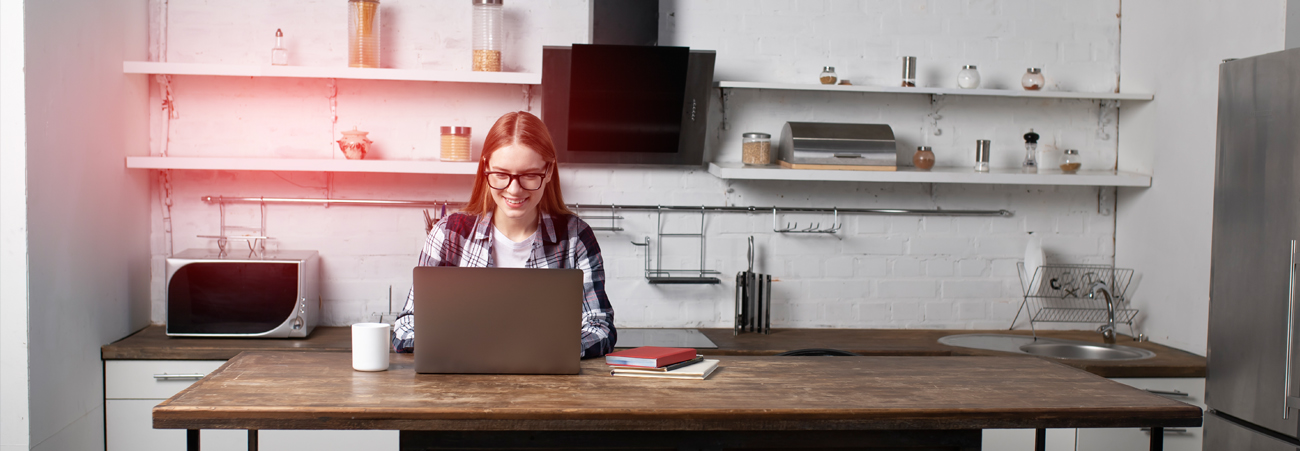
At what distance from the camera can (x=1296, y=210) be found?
2.43m

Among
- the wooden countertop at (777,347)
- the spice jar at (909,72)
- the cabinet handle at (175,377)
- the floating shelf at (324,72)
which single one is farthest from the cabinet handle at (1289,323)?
the cabinet handle at (175,377)

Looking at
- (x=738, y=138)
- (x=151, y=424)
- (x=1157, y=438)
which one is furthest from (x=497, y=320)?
(x=738, y=138)

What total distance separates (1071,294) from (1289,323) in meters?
1.21

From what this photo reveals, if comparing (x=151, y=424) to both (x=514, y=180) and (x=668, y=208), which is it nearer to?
(x=514, y=180)

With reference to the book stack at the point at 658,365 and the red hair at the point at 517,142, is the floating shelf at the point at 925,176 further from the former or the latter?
the book stack at the point at 658,365

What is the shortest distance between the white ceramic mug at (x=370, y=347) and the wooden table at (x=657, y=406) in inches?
1.0

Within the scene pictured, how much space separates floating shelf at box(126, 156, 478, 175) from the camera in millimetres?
3059

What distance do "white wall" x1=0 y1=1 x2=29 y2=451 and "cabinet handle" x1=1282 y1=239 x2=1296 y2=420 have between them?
3452 mm

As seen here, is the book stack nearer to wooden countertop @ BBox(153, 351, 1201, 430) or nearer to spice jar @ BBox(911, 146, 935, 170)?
wooden countertop @ BBox(153, 351, 1201, 430)

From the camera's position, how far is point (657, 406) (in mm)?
1648

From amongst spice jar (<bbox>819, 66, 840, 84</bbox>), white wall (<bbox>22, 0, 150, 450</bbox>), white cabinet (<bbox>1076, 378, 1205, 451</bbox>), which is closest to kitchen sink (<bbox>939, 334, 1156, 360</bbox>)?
white cabinet (<bbox>1076, 378, 1205, 451</bbox>)

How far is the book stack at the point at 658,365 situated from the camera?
6.23ft

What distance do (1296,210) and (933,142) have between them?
1.38 metres

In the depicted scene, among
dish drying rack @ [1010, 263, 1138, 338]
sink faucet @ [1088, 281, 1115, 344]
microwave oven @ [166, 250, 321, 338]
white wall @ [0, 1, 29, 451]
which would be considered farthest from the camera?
dish drying rack @ [1010, 263, 1138, 338]
